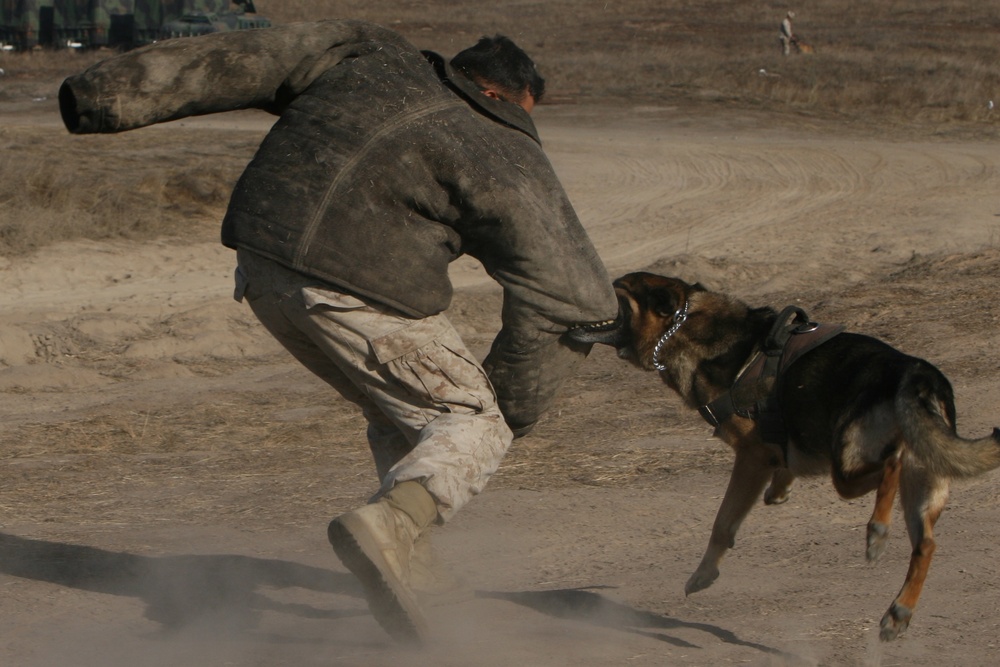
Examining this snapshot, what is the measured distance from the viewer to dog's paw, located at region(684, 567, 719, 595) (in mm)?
4684

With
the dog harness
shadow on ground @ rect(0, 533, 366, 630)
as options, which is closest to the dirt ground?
shadow on ground @ rect(0, 533, 366, 630)

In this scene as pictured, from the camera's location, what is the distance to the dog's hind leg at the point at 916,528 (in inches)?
156

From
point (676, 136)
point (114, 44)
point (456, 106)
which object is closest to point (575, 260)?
point (456, 106)

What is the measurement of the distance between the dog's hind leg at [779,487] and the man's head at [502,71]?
1975mm

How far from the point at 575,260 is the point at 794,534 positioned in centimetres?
209

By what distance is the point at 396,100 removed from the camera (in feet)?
12.5

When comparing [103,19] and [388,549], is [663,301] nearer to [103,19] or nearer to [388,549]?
[388,549]

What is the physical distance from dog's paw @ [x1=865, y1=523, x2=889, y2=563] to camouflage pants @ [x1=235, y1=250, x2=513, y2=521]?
1.33 metres

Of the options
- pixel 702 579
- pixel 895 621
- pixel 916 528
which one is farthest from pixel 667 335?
pixel 895 621

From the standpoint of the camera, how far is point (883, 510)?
427 centimetres

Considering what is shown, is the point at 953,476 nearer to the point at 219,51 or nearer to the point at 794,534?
the point at 794,534

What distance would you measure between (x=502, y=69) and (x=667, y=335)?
1.66 metres

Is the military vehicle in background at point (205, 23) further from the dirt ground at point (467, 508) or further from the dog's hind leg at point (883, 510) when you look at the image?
the dog's hind leg at point (883, 510)

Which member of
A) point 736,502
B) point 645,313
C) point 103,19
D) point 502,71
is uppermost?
point 502,71
